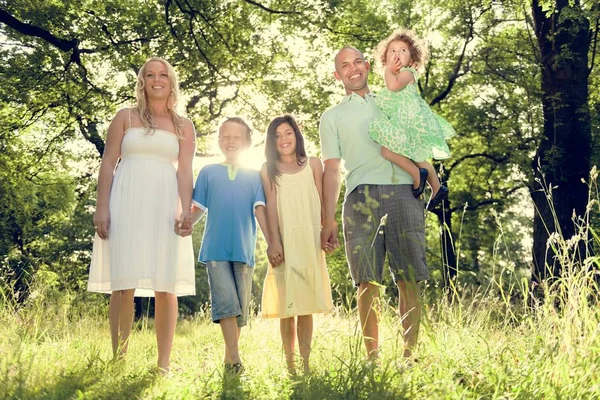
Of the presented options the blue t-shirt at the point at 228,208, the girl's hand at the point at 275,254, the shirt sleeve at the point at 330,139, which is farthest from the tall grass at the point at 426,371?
the shirt sleeve at the point at 330,139

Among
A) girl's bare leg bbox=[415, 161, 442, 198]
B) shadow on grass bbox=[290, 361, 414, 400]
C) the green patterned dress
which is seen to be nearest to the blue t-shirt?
the green patterned dress

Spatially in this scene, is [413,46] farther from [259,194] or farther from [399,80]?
[259,194]

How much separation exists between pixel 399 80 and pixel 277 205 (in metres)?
1.17

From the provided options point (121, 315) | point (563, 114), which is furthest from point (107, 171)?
point (563, 114)

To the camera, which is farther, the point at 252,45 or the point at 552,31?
the point at 252,45

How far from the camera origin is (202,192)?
555 centimetres

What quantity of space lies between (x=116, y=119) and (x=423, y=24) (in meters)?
17.3

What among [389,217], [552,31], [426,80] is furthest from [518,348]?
[426,80]

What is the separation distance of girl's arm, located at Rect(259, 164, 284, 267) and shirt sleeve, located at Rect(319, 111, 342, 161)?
18.2 inches

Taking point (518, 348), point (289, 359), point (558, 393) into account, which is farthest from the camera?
point (289, 359)

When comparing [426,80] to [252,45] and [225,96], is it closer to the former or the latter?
[225,96]

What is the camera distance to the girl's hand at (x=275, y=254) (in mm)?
5207

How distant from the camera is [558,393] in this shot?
10.9ft

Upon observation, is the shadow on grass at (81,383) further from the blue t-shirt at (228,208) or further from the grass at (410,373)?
the blue t-shirt at (228,208)
